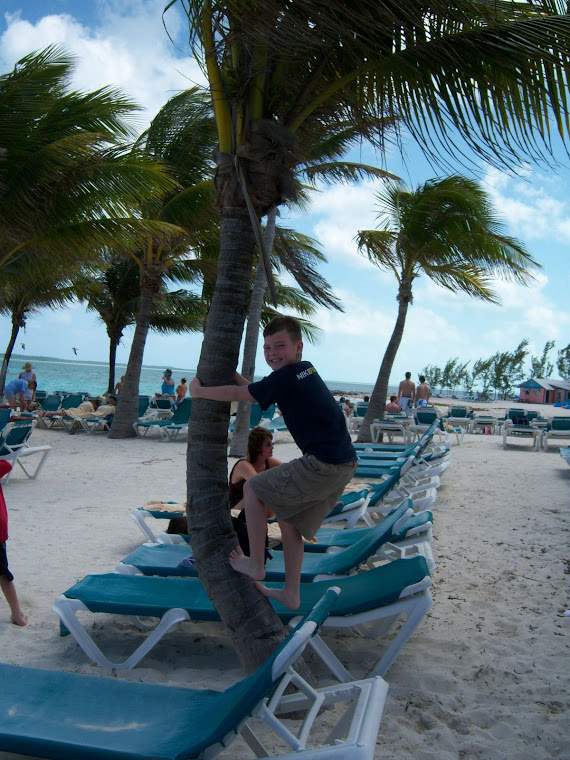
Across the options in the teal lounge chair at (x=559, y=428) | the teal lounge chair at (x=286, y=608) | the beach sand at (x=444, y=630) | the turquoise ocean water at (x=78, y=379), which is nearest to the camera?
the beach sand at (x=444, y=630)

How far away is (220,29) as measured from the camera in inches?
108

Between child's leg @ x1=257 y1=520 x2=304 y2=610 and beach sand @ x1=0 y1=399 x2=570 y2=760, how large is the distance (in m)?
0.57

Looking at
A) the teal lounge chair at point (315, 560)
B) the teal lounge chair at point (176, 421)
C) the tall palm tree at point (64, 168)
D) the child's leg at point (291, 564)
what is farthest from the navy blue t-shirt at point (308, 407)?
the teal lounge chair at point (176, 421)

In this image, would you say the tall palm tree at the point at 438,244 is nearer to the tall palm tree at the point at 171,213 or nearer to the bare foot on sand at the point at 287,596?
the tall palm tree at the point at 171,213

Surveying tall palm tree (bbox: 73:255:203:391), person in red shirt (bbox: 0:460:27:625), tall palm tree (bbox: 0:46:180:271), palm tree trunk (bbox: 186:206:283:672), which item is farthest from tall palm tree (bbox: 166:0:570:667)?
tall palm tree (bbox: 73:255:203:391)

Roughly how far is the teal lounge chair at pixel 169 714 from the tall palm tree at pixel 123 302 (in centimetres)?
1758

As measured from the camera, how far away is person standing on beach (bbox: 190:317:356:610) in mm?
2535

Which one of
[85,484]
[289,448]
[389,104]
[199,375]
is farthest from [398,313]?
[199,375]

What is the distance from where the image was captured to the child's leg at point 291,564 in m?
2.66

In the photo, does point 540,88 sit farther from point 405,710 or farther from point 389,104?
point 405,710

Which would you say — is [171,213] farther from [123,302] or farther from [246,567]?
[246,567]

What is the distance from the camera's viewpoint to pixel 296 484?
Answer: 254 cm

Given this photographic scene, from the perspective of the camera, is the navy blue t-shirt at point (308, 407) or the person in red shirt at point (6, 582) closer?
the navy blue t-shirt at point (308, 407)

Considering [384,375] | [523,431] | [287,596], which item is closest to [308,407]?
[287,596]
